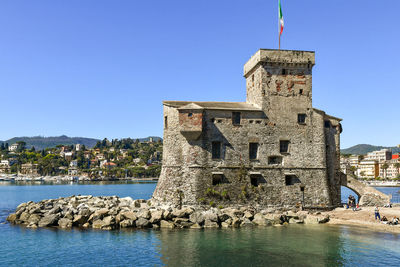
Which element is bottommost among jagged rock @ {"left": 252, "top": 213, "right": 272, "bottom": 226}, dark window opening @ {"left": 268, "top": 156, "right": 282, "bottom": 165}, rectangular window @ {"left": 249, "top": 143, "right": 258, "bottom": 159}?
jagged rock @ {"left": 252, "top": 213, "right": 272, "bottom": 226}

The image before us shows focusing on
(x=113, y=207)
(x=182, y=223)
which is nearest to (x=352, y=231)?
(x=182, y=223)

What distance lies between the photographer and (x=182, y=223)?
93.7ft

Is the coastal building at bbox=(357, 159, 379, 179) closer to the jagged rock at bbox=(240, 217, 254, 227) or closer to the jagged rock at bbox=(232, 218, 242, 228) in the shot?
the jagged rock at bbox=(240, 217, 254, 227)

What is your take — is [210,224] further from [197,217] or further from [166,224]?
[166,224]

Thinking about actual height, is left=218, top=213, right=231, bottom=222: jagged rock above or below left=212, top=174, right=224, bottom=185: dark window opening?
below

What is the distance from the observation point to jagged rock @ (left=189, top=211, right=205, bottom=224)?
94.4ft

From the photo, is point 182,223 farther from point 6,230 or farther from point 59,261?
point 6,230

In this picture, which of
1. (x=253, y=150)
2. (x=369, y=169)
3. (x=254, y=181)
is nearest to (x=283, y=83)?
(x=253, y=150)

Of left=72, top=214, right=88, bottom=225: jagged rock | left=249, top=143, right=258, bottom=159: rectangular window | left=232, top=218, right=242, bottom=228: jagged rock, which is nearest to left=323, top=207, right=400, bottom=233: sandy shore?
left=232, top=218, right=242, bottom=228: jagged rock

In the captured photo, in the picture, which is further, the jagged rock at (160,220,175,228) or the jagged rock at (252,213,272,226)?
the jagged rock at (252,213,272,226)

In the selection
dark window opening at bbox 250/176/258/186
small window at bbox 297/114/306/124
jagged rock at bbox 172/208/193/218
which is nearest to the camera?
jagged rock at bbox 172/208/193/218

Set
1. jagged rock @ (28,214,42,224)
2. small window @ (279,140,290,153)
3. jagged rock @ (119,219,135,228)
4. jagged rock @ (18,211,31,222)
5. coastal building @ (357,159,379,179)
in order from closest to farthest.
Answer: jagged rock @ (119,219,135,228) < jagged rock @ (28,214,42,224) < jagged rock @ (18,211,31,222) < small window @ (279,140,290,153) < coastal building @ (357,159,379,179)

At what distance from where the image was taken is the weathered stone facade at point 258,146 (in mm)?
31734

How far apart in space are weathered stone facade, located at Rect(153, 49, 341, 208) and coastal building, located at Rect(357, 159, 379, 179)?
160 meters
